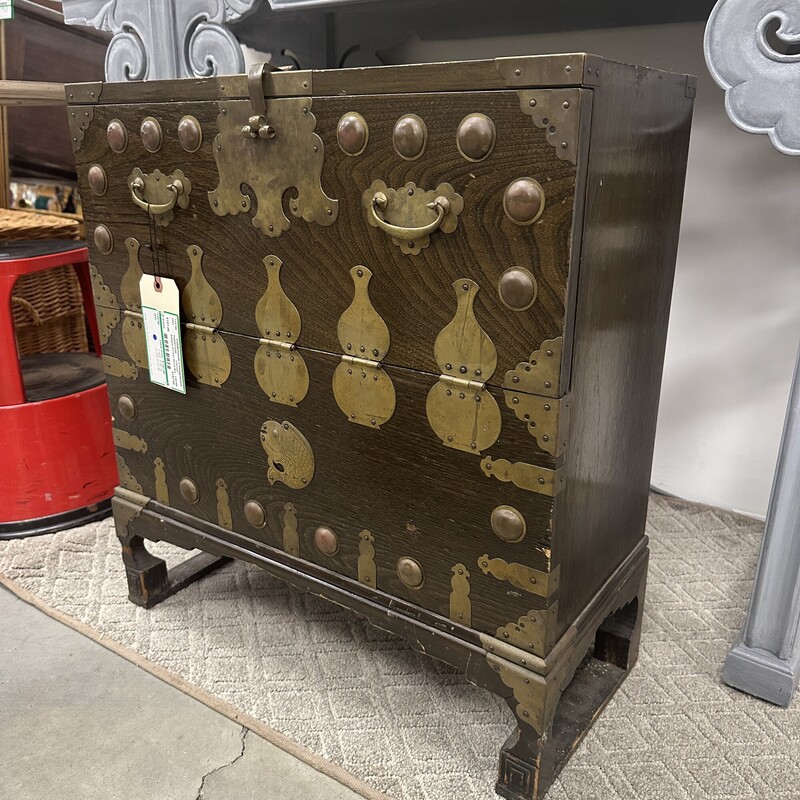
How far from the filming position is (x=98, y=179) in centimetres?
127

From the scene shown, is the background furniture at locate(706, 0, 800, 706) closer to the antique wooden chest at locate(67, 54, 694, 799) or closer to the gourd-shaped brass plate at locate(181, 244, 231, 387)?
the antique wooden chest at locate(67, 54, 694, 799)

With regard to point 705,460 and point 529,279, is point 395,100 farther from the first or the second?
point 705,460

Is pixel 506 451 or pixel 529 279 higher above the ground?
→ pixel 529 279

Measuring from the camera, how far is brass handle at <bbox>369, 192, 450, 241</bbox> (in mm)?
912

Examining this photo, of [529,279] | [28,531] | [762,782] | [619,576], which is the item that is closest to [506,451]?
[529,279]

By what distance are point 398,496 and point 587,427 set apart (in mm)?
287

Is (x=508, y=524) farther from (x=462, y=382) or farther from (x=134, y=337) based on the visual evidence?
(x=134, y=337)

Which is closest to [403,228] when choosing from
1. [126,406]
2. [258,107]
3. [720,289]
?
[258,107]

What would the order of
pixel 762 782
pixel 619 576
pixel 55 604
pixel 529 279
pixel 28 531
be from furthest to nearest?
1. pixel 28 531
2. pixel 55 604
3. pixel 619 576
4. pixel 762 782
5. pixel 529 279

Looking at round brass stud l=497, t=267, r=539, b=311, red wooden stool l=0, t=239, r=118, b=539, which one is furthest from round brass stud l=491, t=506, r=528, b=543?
red wooden stool l=0, t=239, r=118, b=539

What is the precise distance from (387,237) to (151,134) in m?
0.45

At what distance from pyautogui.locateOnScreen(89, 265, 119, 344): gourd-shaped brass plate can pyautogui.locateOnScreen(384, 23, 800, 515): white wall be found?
3.41ft

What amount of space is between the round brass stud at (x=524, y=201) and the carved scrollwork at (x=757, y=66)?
0.33 m

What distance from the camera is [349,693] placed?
1.32 meters
